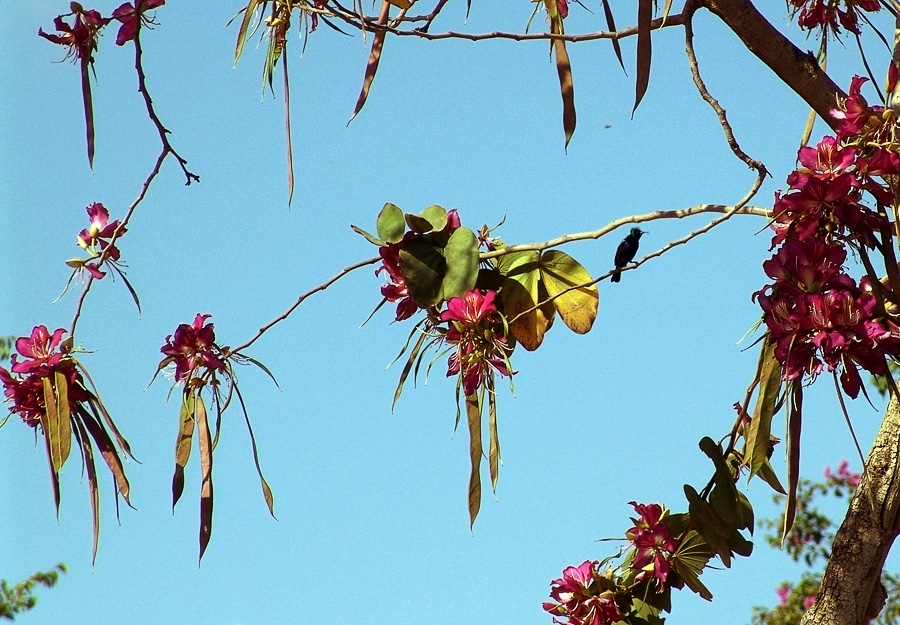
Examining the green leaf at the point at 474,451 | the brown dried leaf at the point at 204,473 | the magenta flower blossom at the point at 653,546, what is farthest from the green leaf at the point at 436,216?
the magenta flower blossom at the point at 653,546

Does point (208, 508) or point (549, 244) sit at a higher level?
point (549, 244)

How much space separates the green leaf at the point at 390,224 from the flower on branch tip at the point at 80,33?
607 millimetres

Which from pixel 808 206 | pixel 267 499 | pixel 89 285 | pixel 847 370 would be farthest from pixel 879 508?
pixel 89 285

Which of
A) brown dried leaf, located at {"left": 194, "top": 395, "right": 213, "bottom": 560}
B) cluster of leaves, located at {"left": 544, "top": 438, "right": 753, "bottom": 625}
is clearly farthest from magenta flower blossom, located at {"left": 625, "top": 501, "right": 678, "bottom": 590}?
brown dried leaf, located at {"left": 194, "top": 395, "right": 213, "bottom": 560}

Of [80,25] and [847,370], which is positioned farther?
[80,25]

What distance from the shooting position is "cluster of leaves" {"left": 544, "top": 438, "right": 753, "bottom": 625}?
72.3 inches

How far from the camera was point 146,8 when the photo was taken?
1949mm

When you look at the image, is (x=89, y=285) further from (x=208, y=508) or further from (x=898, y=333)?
(x=898, y=333)

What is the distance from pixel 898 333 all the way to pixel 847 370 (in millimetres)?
85

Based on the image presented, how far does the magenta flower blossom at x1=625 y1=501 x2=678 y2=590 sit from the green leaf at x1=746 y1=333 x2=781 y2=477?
235 millimetres

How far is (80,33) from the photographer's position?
6.39ft

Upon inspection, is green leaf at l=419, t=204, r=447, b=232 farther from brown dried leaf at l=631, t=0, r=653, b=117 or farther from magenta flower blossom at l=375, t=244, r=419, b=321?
brown dried leaf at l=631, t=0, r=653, b=117

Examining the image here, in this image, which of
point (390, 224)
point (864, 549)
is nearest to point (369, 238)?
point (390, 224)

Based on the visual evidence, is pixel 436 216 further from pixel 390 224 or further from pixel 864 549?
pixel 864 549
